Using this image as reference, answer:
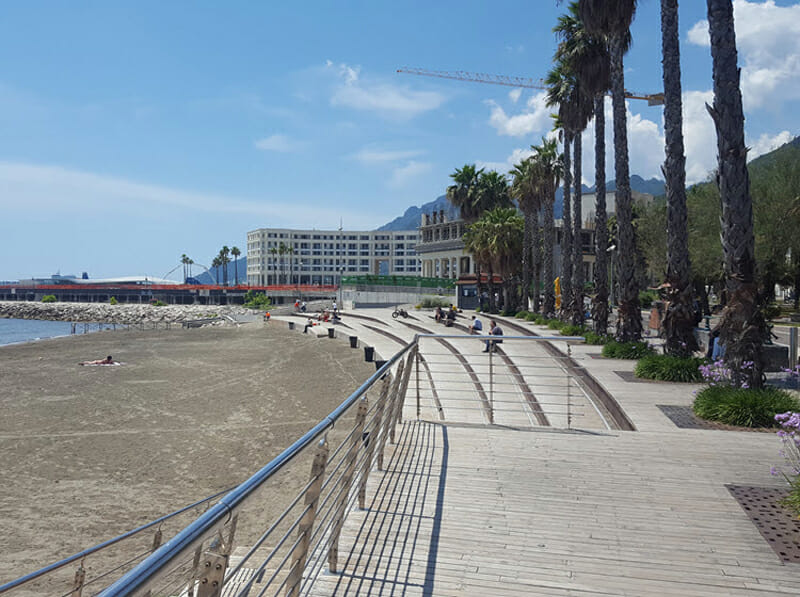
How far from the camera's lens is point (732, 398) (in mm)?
9109

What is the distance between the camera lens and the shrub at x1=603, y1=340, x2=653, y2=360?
17.3 meters

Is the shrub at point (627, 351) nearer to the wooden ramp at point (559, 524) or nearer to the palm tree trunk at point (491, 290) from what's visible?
the wooden ramp at point (559, 524)

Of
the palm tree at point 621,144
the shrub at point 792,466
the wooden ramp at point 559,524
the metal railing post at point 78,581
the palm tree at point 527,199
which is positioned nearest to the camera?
the metal railing post at point 78,581

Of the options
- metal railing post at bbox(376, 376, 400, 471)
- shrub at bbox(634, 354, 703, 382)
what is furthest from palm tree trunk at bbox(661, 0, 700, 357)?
metal railing post at bbox(376, 376, 400, 471)

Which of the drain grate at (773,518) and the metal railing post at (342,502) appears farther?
the drain grate at (773,518)

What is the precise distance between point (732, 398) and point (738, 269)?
2492 millimetres

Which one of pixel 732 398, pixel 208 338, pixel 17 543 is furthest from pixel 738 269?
pixel 208 338

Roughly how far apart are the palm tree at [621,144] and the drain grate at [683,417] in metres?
8.90

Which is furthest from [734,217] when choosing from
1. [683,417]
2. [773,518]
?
[773,518]

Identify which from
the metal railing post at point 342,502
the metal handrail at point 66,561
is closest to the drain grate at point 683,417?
the metal railing post at point 342,502

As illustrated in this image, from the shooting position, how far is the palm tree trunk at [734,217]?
9.98m

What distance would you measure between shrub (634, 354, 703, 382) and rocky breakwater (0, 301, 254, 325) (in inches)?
3367

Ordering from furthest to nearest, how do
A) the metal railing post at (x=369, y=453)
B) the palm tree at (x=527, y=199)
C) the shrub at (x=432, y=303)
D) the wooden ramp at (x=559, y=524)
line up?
the shrub at (x=432, y=303) → the palm tree at (x=527, y=199) → the metal railing post at (x=369, y=453) → the wooden ramp at (x=559, y=524)

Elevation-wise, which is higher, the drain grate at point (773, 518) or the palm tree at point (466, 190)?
the palm tree at point (466, 190)
